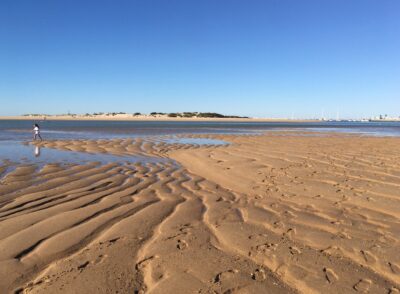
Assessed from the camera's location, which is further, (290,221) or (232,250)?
(290,221)

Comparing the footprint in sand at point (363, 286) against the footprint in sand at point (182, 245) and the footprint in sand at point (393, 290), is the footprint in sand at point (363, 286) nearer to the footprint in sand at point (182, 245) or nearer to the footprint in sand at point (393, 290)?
the footprint in sand at point (393, 290)

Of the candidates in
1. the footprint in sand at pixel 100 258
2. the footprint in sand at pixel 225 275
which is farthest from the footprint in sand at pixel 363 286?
the footprint in sand at pixel 100 258

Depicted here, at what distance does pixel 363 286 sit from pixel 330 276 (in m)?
0.29

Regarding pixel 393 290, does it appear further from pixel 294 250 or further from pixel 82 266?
pixel 82 266

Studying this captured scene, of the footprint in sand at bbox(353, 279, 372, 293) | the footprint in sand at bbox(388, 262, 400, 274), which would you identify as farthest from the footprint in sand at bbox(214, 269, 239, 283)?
the footprint in sand at bbox(388, 262, 400, 274)

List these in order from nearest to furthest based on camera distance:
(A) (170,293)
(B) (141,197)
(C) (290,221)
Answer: (A) (170,293), (C) (290,221), (B) (141,197)

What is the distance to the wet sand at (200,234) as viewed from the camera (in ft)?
10.5

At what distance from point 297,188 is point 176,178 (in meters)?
2.90

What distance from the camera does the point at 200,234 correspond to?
14.5 ft

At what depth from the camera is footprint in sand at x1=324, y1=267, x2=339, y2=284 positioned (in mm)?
3221

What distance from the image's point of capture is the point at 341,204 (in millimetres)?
5922

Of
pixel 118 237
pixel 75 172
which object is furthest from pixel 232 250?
pixel 75 172

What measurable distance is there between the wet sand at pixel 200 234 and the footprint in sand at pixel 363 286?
0.01m

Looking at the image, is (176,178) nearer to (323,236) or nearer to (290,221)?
(290,221)
